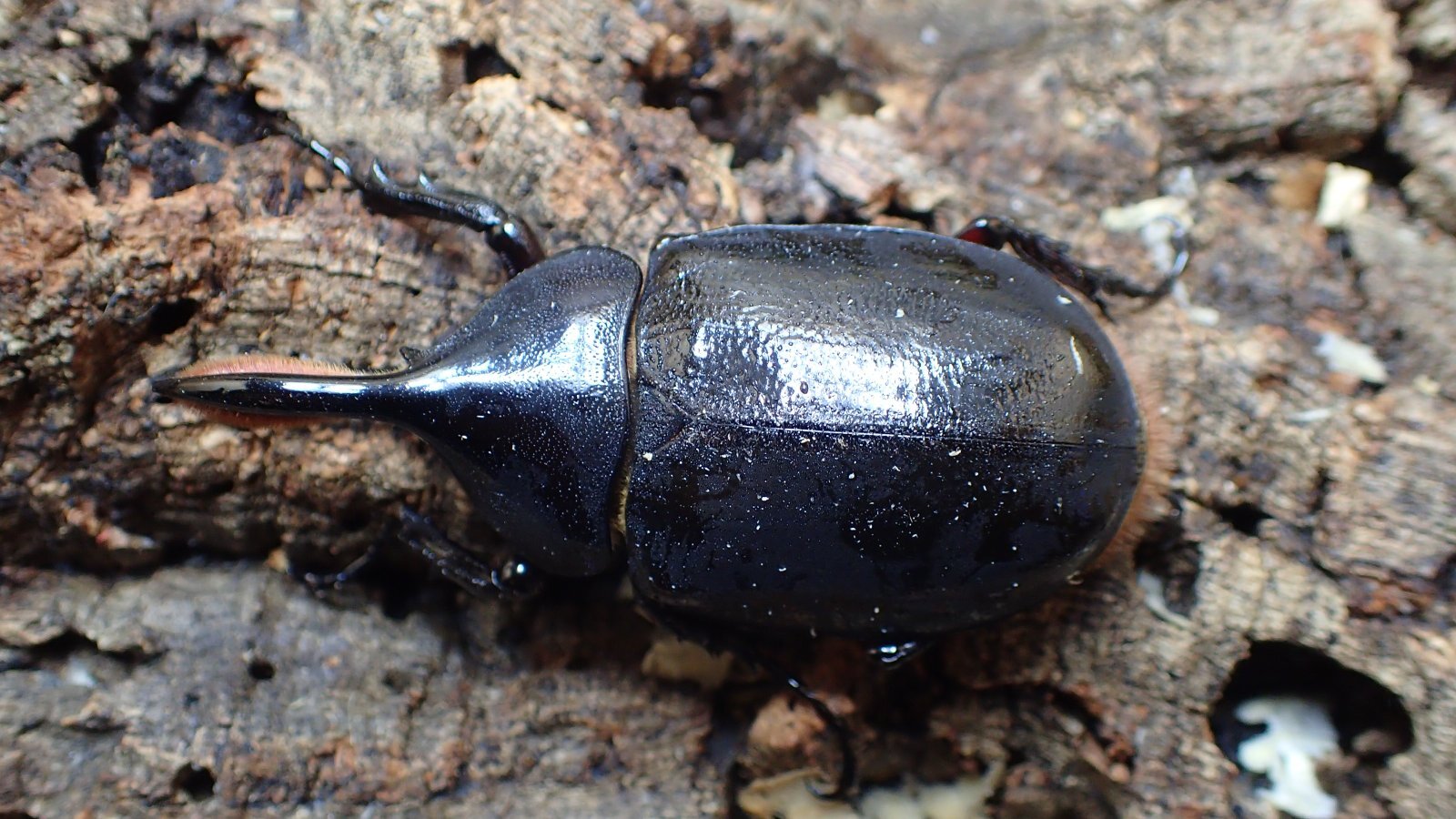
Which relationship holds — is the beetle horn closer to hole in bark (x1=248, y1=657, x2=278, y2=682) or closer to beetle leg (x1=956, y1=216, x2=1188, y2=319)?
hole in bark (x1=248, y1=657, x2=278, y2=682)

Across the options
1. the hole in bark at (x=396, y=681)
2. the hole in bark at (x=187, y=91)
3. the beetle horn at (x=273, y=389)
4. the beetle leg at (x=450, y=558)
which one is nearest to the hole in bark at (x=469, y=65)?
the hole in bark at (x=187, y=91)

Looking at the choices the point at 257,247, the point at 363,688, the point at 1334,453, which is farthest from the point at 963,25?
the point at 363,688

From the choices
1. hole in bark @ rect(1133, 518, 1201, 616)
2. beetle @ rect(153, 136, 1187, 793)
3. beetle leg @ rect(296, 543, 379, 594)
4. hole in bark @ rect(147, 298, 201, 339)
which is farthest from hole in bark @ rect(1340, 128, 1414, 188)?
hole in bark @ rect(147, 298, 201, 339)

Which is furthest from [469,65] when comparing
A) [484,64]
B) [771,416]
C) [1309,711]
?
[1309,711]

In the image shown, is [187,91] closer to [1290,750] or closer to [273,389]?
[273,389]

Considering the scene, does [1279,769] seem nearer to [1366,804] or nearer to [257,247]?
[1366,804]

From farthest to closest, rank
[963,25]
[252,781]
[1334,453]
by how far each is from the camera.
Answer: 1. [963,25]
2. [1334,453]
3. [252,781]
